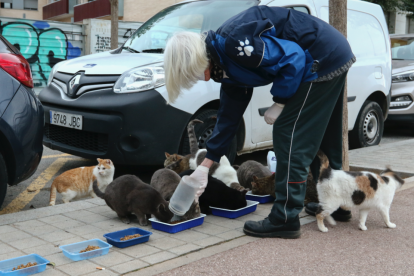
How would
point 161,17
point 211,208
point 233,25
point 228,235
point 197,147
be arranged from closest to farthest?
point 233,25 → point 228,235 → point 211,208 → point 197,147 → point 161,17

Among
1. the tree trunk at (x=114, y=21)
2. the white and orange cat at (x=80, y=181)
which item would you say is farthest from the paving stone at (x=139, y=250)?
the tree trunk at (x=114, y=21)

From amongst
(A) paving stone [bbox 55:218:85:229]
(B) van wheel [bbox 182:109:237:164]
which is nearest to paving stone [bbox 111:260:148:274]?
(A) paving stone [bbox 55:218:85:229]

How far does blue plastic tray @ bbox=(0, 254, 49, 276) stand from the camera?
256 centimetres

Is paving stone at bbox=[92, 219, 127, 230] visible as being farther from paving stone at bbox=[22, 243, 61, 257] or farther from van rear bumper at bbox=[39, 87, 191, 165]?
van rear bumper at bbox=[39, 87, 191, 165]

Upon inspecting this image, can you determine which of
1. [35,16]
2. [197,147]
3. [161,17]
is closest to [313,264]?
[197,147]

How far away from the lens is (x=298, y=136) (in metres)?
3.15

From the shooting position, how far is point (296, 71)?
2820 millimetres

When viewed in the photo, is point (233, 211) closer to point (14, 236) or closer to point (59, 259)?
point (59, 259)

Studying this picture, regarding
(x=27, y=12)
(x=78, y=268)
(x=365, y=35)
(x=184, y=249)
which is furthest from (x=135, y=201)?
(x=27, y=12)

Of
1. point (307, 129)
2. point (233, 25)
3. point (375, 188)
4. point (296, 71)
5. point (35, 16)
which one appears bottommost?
point (375, 188)

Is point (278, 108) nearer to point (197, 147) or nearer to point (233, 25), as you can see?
point (233, 25)

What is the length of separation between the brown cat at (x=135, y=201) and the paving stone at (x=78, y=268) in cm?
76

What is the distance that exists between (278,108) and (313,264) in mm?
1042

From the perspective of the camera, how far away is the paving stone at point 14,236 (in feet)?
10.4
